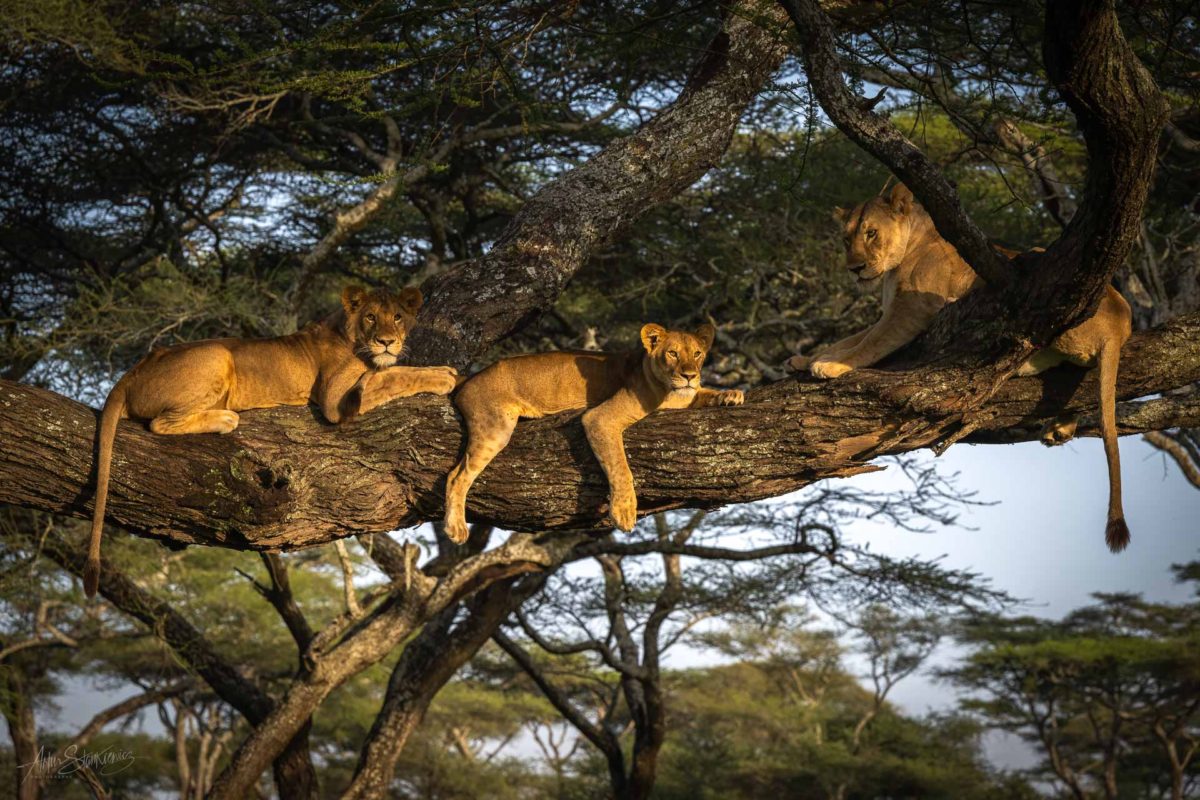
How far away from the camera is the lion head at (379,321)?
550 cm

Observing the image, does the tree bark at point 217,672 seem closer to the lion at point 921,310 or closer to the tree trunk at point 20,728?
the tree trunk at point 20,728

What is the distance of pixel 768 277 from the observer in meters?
12.9

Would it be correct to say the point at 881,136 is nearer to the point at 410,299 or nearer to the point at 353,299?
the point at 410,299

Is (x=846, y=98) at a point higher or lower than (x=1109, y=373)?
higher

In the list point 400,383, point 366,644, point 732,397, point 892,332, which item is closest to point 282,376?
point 400,383

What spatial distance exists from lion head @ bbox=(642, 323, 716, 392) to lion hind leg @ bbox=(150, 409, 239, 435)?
5.44 ft

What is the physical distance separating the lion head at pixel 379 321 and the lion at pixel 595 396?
20.9 inches

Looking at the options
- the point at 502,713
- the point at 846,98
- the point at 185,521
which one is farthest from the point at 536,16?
the point at 502,713

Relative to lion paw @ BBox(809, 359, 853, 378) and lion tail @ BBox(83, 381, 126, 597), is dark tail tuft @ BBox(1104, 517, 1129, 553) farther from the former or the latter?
lion tail @ BBox(83, 381, 126, 597)

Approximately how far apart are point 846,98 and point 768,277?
27.1ft

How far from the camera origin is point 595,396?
212 inches

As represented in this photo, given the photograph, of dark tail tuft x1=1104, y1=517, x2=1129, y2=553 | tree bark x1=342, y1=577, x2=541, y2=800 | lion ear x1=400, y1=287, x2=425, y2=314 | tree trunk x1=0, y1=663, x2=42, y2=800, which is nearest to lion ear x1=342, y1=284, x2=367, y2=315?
lion ear x1=400, y1=287, x2=425, y2=314

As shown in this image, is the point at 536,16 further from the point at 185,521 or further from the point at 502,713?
the point at 502,713

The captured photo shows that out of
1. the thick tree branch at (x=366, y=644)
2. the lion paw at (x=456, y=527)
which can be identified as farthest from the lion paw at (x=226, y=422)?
the thick tree branch at (x=366, y=644)
